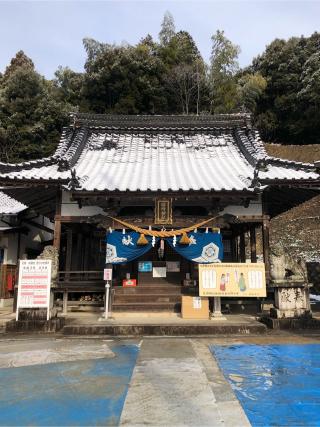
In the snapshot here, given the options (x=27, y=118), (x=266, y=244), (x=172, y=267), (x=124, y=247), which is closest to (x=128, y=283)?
(x=124, y=247)

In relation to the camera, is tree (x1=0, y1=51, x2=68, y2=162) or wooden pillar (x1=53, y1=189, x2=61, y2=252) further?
tree (x1=0, y1=51, x2=68, y2=162)

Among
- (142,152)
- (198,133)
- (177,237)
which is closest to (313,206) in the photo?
(198,133)

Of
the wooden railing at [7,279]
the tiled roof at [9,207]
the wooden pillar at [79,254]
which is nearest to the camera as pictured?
the wooden railing at [7,279]

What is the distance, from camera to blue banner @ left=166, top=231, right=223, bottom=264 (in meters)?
12.1

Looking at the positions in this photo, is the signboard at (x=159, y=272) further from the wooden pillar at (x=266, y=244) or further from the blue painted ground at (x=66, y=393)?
the blue painted ground at (x=66, y=393)

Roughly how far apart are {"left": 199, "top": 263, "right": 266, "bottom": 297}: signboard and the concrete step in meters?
1.18

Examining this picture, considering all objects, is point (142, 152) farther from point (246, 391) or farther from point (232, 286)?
point (246, 391)

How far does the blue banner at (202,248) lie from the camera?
12.1 metres

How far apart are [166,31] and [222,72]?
1373 cm

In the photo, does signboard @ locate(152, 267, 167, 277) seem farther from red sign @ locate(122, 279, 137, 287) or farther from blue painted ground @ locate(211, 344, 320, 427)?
blue painted ground @ locate(211, 344, 320, 427)

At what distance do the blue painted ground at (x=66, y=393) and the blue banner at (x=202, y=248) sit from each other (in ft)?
18.1

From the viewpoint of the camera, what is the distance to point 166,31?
5603 centimetres

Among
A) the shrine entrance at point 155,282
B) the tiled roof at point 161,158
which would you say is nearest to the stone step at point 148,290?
the shrine entrance at point 155,282

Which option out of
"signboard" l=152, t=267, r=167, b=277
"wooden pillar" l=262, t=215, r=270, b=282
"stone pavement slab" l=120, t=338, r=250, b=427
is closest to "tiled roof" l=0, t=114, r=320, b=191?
"wooden pillar" l=262, t=215, r=270, b=282
